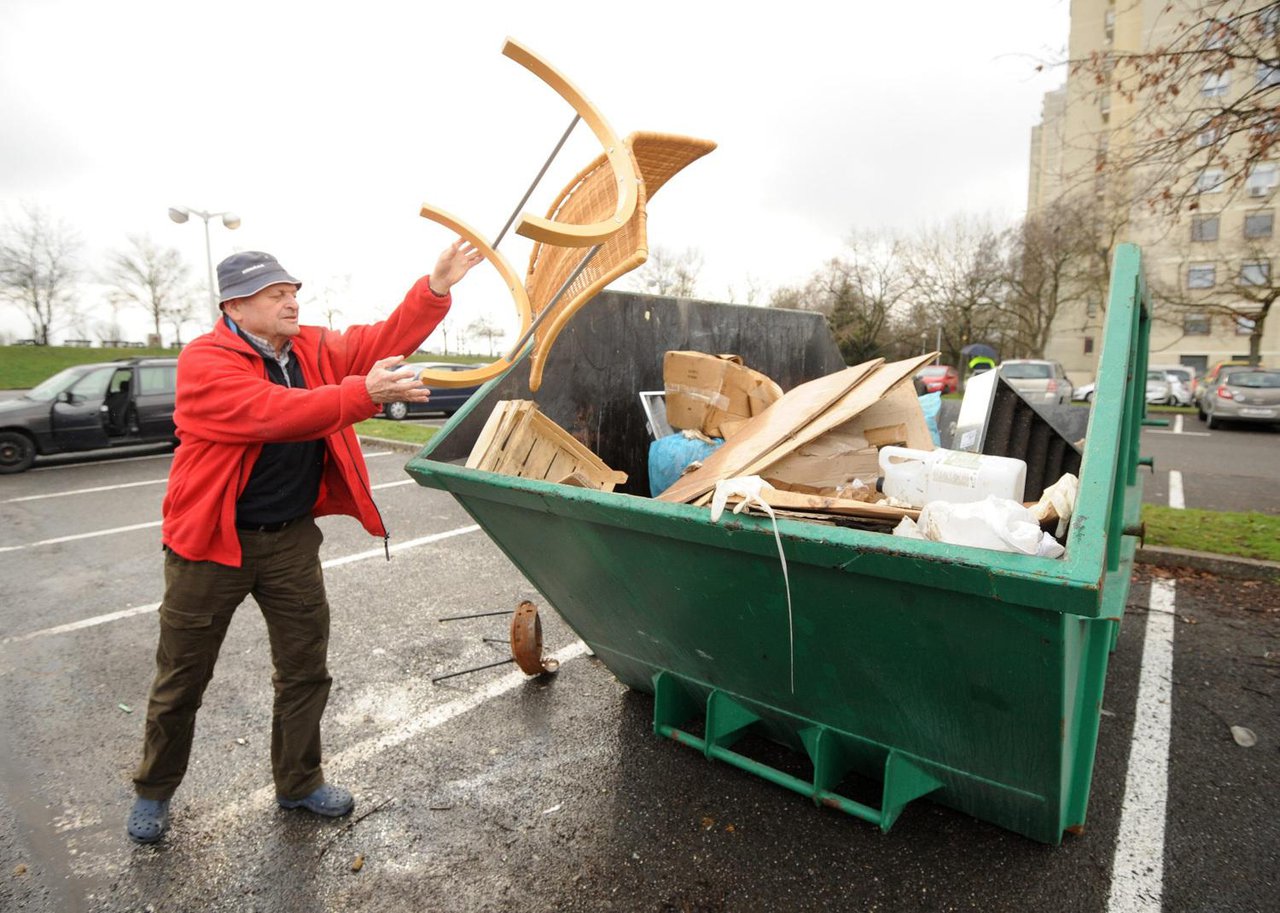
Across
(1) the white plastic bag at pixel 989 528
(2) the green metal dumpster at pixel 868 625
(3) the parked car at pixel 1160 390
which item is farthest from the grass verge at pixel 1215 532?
(3) the parked car at pixel 1160 390

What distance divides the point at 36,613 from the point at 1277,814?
19.3ft

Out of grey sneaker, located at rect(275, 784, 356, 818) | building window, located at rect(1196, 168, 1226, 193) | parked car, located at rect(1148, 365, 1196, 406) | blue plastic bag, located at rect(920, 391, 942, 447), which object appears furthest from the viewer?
parked car, located at rect(1148, 365, 1196, 406)

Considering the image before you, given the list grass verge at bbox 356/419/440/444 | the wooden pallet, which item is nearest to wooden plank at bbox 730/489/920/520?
the wooden pallet

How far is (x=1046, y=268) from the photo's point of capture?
26.8 m

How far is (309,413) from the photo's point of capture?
6.38ft

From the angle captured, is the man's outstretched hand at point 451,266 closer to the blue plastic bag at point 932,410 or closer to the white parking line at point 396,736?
the white parking line at point 396,736

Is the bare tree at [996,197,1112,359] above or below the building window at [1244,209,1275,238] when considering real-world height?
below

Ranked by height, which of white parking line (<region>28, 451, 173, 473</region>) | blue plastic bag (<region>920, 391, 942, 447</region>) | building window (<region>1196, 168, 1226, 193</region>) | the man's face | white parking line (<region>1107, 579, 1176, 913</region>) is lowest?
white parking line (<region>1107, 579, 1176, 913</region>)

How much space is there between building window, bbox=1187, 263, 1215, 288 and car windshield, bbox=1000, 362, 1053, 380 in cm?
2014

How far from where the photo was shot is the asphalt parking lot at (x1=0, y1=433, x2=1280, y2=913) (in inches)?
80.9

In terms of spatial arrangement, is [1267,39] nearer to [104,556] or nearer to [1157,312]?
[104,556]

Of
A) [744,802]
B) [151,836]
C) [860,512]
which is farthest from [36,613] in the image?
[860,512]

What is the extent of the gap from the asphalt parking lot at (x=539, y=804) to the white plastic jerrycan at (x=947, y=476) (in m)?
1.07

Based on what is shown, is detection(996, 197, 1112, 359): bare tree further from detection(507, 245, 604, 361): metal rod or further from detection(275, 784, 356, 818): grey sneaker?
detection(275, 784, 356, 818): grey sneaker
